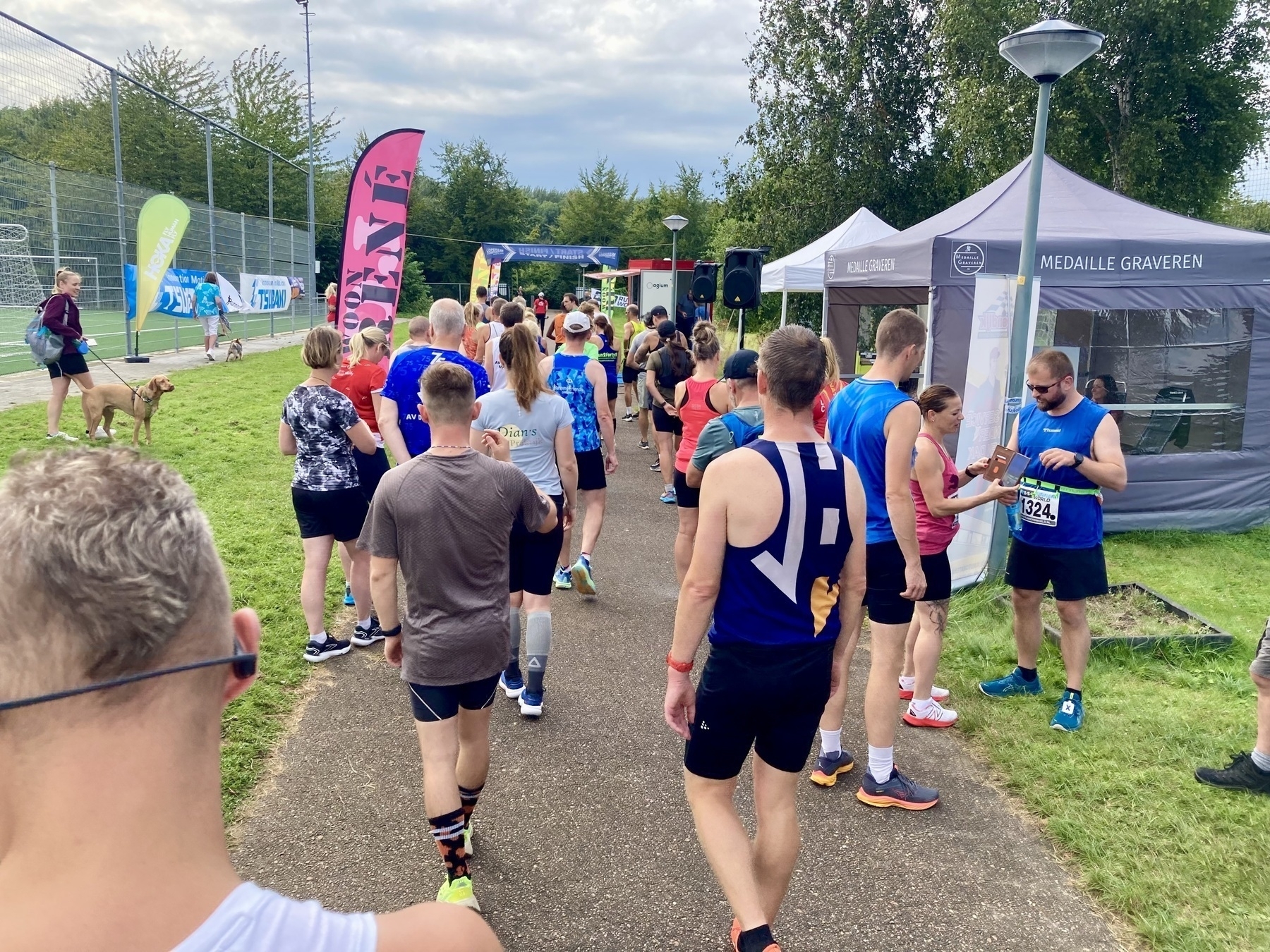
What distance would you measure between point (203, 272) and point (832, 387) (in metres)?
17.8

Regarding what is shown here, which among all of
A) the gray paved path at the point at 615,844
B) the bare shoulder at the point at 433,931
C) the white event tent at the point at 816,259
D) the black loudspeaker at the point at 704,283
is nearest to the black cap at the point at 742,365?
the gray paved path at the point at 615,844

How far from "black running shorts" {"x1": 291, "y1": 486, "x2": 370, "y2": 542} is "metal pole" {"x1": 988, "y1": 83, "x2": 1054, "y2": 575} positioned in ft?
15.0

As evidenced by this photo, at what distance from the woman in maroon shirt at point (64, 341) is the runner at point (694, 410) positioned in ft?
22.5

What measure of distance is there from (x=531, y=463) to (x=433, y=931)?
158 inches

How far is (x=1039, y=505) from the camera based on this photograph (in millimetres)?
4664

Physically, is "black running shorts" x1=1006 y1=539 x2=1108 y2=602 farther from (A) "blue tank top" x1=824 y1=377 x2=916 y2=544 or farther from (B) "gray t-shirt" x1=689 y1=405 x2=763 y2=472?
(B) "gray t-shirt" x1=689 y1=405 x2=763 y2=472

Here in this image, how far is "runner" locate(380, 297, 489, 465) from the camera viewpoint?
520 centimetres

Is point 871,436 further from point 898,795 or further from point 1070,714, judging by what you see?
point 1070,714

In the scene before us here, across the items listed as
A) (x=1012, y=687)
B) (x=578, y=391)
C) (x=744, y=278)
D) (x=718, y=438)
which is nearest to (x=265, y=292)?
(x=744, y=278)

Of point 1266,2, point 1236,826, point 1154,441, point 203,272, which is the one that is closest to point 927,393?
point 1236,826

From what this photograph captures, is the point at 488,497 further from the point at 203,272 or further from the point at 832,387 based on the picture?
the point at 203,272

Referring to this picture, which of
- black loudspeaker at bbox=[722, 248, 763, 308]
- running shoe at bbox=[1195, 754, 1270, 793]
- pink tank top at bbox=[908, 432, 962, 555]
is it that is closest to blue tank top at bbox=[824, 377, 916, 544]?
pink tank top at bbox=[908, 432, 962, 555]

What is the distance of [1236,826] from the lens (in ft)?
12.0

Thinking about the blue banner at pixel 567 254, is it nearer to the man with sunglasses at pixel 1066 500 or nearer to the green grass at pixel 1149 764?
the green grass at pixel 1149 764
